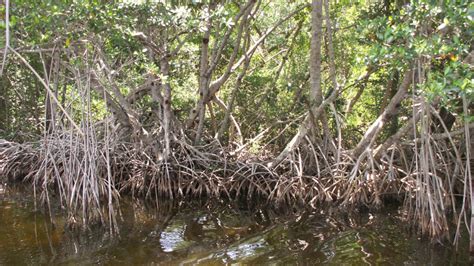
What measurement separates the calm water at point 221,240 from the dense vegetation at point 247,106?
0.26 metres

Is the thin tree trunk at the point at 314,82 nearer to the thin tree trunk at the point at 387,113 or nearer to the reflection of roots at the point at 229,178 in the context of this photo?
the reflection of roots at the point at 229,178

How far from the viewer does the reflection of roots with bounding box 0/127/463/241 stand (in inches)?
181

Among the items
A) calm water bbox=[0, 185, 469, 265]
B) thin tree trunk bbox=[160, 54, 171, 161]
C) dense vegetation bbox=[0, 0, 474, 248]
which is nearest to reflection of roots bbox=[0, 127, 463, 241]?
dense vegetation bbox=[0, 0, 474, 248]

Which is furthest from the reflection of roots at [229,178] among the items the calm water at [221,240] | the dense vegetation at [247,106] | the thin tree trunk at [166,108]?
the calm water at [221,240]

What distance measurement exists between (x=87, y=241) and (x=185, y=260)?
1.10m

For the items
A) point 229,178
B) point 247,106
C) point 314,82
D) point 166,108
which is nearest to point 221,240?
point 229,178

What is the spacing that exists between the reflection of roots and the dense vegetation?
22mm

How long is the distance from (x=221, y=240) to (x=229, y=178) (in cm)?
148

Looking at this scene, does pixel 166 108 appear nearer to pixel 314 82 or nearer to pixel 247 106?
pixel 247 106

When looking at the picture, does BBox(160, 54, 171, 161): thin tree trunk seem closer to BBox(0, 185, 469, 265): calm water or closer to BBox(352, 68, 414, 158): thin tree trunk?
BBox(0, 185, 469, 265): calm water

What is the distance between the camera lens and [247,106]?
739 cm

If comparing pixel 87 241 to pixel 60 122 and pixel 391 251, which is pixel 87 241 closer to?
pixel 60 122

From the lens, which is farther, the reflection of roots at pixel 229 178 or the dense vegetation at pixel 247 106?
Answer: the reflection of roots at pixel 229 178

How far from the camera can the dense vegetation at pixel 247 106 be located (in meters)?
3.99
